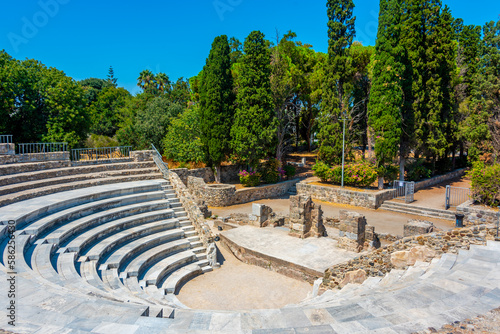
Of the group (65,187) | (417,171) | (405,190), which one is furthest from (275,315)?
(417,171)

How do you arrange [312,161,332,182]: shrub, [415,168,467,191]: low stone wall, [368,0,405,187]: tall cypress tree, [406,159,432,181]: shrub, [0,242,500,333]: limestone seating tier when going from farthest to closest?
1. [406,159,432,181]: shrub
2. [415,168,467,191]: low stone wall
3. [312,161,332,182]: shrub
4. [368,0,405,187]: tall cypress tree
5. [0,242,500,333]: limestone seating tier

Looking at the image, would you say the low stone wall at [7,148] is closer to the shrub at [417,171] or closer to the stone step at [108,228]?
the stone step at [108,228]

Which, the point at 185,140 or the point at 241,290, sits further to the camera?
the point at 185,140

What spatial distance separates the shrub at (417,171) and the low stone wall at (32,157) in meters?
22.5

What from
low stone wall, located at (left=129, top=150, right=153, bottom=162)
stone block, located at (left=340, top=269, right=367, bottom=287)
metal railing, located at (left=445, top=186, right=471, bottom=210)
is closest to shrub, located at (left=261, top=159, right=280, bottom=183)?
low stone wall, located at (left=129, top=150, right=153, bottom=162)

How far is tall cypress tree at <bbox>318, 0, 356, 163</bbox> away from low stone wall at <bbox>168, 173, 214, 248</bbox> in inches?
Answer: 505

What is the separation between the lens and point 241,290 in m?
9.35

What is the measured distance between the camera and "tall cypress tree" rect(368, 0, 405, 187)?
2008 cm

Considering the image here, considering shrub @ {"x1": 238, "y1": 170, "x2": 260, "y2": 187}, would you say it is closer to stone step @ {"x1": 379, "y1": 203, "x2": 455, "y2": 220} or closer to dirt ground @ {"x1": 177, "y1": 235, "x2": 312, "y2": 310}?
stone step @ {"x1": 379, "y1": 203, "x2": 455, "y2": 220}

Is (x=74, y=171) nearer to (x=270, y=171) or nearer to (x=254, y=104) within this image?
(x=254, y=104)

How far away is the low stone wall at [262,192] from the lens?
20756 mm

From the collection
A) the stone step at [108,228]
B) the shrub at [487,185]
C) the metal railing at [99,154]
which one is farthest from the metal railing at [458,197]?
the metal railing at [99,154]

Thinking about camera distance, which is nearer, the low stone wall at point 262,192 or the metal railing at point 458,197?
the metal railing at point 458,197

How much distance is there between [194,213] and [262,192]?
10098 millimetres
